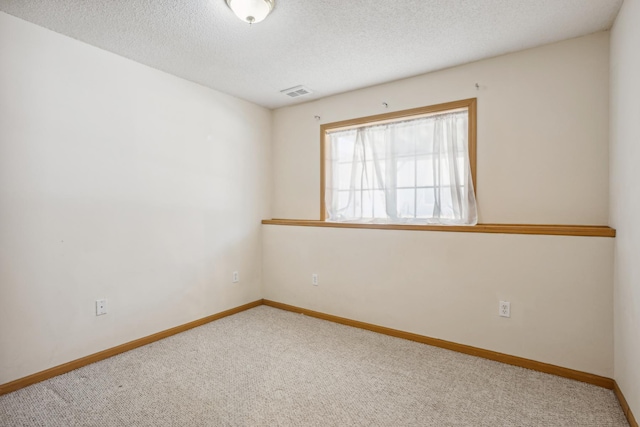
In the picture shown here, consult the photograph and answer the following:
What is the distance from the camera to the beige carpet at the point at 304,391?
1812 millimetres

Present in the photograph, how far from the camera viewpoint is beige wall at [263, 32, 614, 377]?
224 cm

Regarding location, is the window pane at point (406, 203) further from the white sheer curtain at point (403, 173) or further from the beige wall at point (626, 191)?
the beige wall at point (626, 191)

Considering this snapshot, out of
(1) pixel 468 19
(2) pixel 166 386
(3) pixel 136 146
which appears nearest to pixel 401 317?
(2) pixel 166 386

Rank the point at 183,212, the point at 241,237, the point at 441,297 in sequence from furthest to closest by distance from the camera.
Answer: the point at 241,237 < the point at 183,212 < the point at 441,297

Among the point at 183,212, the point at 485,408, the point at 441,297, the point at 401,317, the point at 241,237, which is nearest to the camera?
the point at 485,408

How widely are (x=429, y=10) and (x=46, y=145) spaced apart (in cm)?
272

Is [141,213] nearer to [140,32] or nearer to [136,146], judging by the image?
[136,146]

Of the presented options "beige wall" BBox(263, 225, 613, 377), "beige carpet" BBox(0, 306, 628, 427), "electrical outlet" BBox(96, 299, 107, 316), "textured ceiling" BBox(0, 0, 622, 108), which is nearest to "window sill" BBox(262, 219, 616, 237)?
"beige wall" BBox(263, 225, 613, 377)

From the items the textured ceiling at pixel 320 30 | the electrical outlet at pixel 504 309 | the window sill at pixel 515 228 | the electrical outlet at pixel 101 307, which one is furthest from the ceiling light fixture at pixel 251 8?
the electrical outlet at pixel 504 309

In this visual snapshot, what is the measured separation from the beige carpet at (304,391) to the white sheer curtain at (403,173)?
4.06ft

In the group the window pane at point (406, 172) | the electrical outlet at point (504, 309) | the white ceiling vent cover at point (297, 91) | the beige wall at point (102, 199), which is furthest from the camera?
the white ceiling vent cover at point (297, 91)

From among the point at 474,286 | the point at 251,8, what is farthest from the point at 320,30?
the point at 474,286

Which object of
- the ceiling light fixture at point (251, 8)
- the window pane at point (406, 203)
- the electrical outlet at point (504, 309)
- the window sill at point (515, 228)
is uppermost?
the ceiling light fixture at point (251, 8)

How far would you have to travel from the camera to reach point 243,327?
3.21 m
